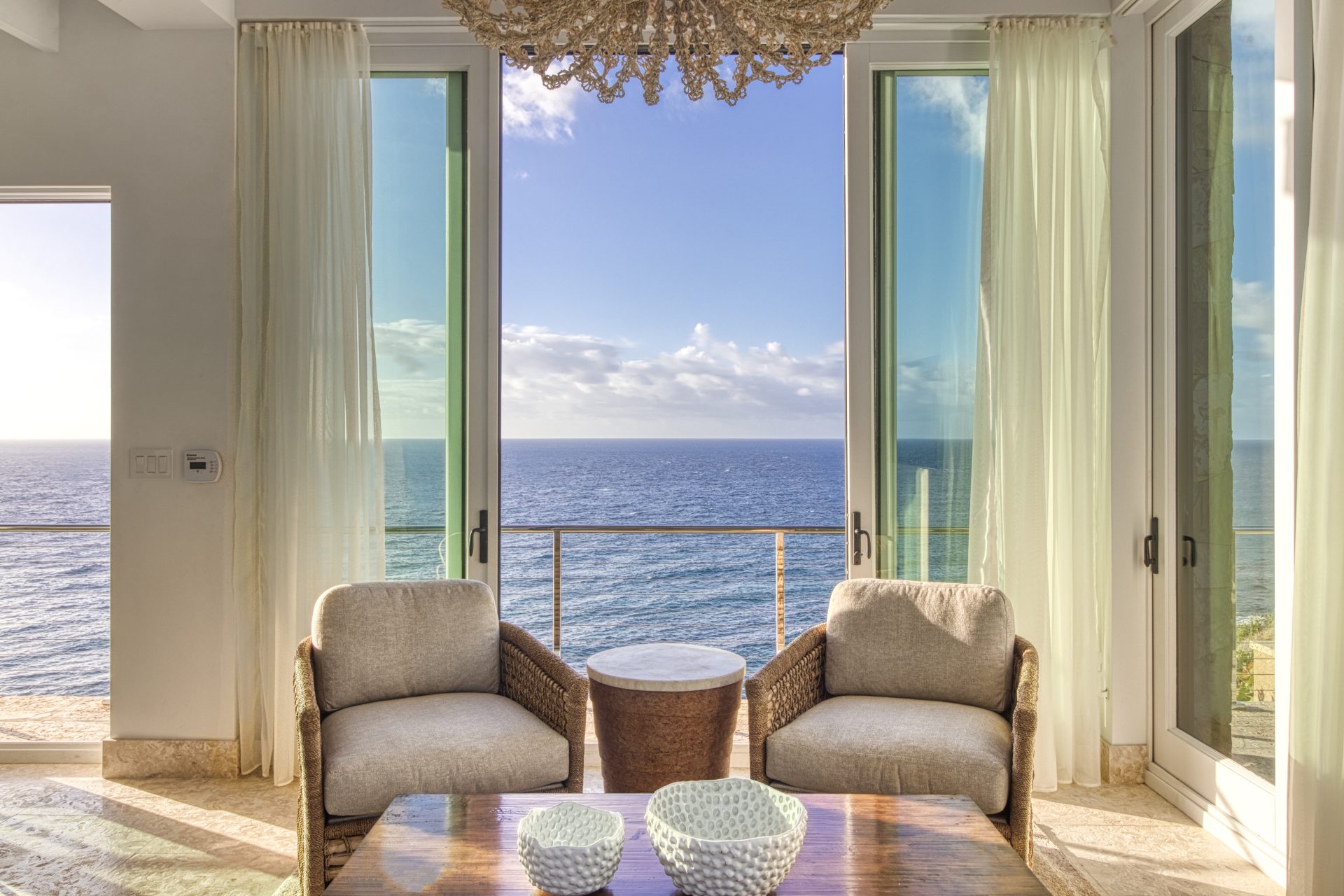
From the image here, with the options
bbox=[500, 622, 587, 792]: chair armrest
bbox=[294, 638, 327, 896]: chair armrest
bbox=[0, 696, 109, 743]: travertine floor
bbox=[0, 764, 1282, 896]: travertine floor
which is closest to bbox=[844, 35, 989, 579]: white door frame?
bbox=[0, 764, 1282, 896]: travertine floor

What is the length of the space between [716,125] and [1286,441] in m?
15.5

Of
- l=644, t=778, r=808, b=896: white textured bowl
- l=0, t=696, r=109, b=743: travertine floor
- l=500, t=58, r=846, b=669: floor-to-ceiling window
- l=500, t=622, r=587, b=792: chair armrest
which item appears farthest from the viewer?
l=500, t=58, r=846, b=669: floor-to-ceiling window

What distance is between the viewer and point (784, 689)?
256 centimetres

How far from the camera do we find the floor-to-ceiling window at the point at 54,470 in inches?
→ 170

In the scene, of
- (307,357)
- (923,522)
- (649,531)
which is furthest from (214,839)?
(923,522)

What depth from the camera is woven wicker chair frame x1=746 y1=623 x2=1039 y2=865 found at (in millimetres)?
2215

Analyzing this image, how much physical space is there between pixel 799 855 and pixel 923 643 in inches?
48.9

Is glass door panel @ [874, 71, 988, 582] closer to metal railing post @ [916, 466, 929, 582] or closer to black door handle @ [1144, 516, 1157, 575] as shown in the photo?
metal railing post @ [916, 466, 929, 582]

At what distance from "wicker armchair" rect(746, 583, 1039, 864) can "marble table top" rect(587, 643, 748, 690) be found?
0.53 feet

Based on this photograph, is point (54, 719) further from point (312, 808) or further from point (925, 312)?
point (925, 312)

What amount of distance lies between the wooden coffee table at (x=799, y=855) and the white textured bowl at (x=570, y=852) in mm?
51

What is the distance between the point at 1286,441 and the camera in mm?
2535

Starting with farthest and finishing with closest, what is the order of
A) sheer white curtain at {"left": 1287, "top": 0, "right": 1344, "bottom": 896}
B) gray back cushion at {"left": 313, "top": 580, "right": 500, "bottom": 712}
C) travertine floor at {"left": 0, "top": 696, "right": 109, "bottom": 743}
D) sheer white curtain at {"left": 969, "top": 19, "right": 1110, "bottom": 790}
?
travertine floor at {"left": 0, "top": 696, "right": 109, "bottom": 743} < sheer white curtain at {"left": 969, "top": 19, "right": 1110, "bottom": 790} < gray back cushion at {"left": 313, "top": 580, "right": 500, "bottom": 712} < sheer white curtain at {"left": 1287, "top": 0, "right": 1344, "bottom": 896}

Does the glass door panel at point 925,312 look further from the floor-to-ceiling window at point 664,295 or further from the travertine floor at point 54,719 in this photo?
the floor-to-ceiling window at point 664,295
